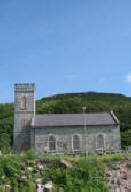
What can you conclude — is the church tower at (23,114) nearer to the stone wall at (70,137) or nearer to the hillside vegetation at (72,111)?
the stone wall at (70,137)

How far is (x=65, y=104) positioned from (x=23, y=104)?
28066mm

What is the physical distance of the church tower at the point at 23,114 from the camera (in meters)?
37.5

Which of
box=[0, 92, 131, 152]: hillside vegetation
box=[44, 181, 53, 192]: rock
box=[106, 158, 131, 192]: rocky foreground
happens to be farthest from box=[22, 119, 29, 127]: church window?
box=[106, 158, 131, 192]: rocky foreground

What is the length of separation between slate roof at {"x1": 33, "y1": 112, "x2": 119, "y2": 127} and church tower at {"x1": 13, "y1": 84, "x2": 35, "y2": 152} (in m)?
1.87

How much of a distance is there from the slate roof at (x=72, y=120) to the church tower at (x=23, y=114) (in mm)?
1873

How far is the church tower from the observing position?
123 feet

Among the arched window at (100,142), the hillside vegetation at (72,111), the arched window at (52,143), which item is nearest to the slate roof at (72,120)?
the arched window at (52,143)

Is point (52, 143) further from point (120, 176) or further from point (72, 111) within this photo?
point (72, 111)

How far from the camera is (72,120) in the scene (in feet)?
119

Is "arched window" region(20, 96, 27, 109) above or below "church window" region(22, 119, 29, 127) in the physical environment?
above

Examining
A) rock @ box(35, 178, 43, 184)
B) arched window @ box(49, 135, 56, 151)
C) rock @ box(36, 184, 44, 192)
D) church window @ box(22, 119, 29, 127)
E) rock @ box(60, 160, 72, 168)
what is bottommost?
rock @ box(36, 184, 44, 192)

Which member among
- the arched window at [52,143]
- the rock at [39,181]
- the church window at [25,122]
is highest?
the church window at [25,122]

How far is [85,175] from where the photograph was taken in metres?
23.4

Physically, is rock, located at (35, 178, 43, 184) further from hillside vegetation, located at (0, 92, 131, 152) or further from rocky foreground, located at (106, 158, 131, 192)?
hillside vegetation, located at (0, 92, 131, 152)
